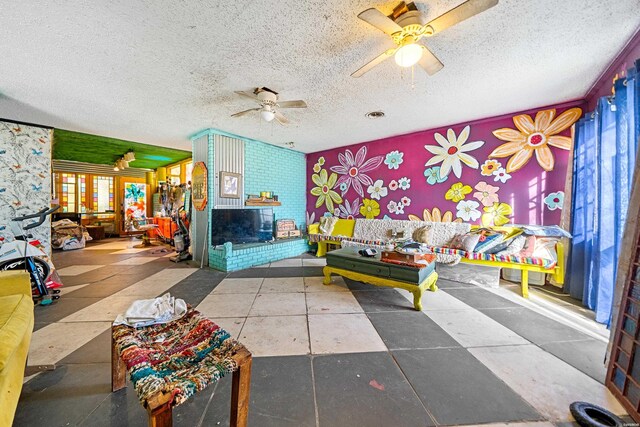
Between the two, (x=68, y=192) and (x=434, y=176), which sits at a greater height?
(x=434, y=176)

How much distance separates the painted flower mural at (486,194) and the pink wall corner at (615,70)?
1.45 metres

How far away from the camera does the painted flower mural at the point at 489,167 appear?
12.5 feet

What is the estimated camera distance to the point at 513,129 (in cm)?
364

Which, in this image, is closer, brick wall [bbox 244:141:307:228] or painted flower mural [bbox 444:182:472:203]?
painted flower mural [bbox 444:182:472:203]

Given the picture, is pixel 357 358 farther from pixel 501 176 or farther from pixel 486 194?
pixel 501 176

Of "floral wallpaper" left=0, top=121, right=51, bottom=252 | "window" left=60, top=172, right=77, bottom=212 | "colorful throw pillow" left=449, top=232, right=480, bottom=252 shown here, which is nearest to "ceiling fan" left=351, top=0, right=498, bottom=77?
"colorful throw pillow" left=449, top=232, right=480, bottom=252

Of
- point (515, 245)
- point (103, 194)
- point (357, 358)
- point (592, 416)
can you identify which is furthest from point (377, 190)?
point (103, 194)

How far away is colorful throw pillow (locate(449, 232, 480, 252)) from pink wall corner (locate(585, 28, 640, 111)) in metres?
2.11

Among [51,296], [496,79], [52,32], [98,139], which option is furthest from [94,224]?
[496,79]

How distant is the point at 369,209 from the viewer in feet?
17.3

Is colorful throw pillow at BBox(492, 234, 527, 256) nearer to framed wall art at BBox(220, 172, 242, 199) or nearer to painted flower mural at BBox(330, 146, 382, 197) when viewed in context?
painted flower mural at BBox(330, 146, 382, 197)

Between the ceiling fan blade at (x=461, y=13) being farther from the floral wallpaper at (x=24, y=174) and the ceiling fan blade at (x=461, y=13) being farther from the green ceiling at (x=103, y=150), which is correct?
the green ceiling at (x=103, y=150)

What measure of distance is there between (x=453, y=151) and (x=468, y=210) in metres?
1.13

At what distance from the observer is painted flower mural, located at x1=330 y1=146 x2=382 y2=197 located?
17.2 feet
